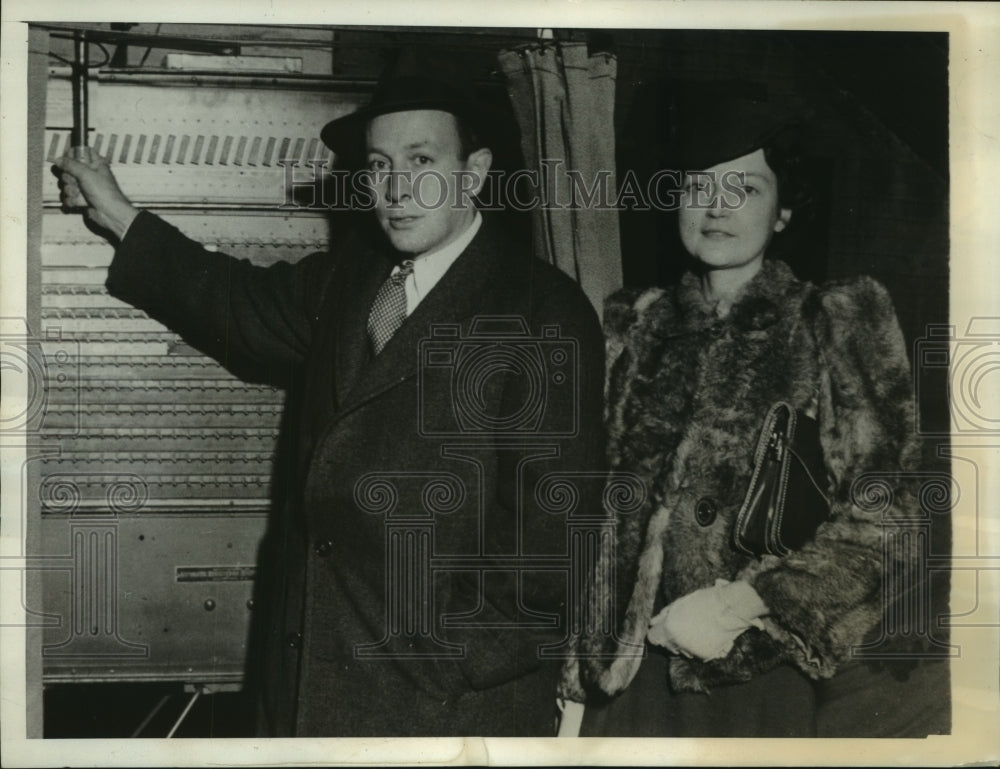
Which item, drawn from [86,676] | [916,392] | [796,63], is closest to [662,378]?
[916,392]

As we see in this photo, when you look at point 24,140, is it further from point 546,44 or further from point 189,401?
point 546,44

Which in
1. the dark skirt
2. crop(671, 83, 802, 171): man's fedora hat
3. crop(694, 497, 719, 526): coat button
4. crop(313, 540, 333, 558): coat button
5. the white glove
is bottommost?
the dark skirt

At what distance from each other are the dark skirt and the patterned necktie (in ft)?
2.58

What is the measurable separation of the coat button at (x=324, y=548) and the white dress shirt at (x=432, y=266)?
18.3 inches

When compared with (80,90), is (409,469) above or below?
below

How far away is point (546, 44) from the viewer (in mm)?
2059

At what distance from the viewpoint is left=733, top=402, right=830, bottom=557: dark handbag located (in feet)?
6.54

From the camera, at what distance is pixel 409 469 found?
201 cm

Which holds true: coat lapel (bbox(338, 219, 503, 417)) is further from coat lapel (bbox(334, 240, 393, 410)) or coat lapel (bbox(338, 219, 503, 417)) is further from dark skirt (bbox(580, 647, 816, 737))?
dark skirt (bbox(580, 647, 816, 737))

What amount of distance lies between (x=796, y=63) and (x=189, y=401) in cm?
135

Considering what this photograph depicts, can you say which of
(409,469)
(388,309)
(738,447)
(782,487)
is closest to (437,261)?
(388,309)

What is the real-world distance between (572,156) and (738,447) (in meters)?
0.64

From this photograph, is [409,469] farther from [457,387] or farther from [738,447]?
[738,447]

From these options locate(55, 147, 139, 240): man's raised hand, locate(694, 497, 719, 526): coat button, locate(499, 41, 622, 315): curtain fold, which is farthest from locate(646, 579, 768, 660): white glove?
locate(55, 147, 139, 240): man's raised hand
